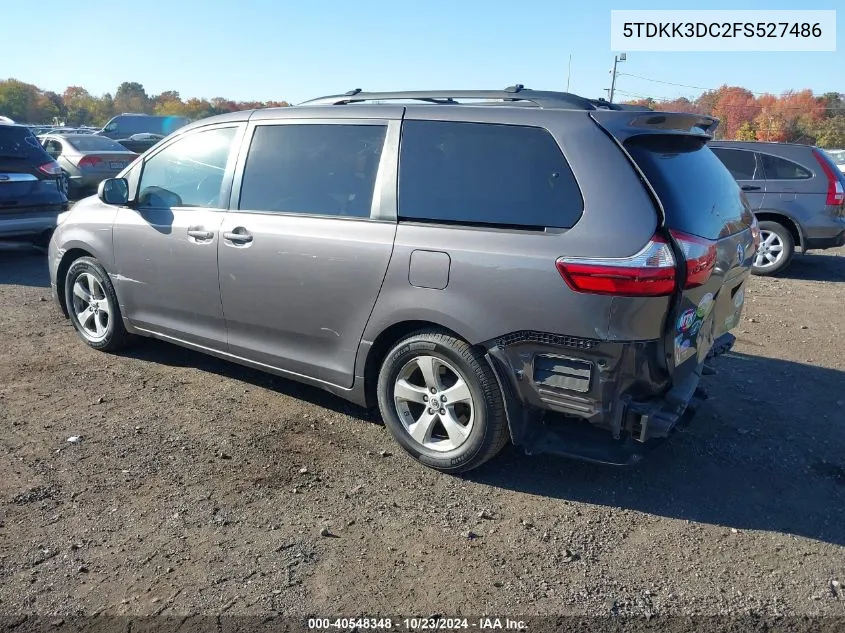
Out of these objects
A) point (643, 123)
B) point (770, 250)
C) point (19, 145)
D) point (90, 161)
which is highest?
point (643, 123)

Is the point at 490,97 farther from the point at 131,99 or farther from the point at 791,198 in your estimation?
the point at 131,99

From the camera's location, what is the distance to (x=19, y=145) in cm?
898

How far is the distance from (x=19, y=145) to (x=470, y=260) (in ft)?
25.9

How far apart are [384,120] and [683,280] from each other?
1.85 m

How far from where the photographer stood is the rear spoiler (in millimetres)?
3348

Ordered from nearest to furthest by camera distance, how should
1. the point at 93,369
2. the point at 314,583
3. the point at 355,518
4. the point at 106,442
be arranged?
the point at 314,583 < the point at 355,518 < the point at 106,442 < the point at 93,369

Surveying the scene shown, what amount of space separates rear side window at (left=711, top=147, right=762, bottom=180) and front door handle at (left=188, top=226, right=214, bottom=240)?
7.55 m

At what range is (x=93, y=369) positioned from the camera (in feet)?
17.3

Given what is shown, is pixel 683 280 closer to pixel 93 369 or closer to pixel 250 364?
pixel 250 364

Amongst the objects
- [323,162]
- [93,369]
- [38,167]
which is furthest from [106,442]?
[38,167]

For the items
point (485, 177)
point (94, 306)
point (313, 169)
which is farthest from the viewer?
point (94, 306)

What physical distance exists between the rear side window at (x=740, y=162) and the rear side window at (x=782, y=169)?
0.48 ft

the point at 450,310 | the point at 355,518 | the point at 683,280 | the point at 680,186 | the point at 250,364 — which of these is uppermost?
the point at 680,186

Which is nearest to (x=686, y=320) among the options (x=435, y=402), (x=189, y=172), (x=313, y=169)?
(x=435, y=402)
